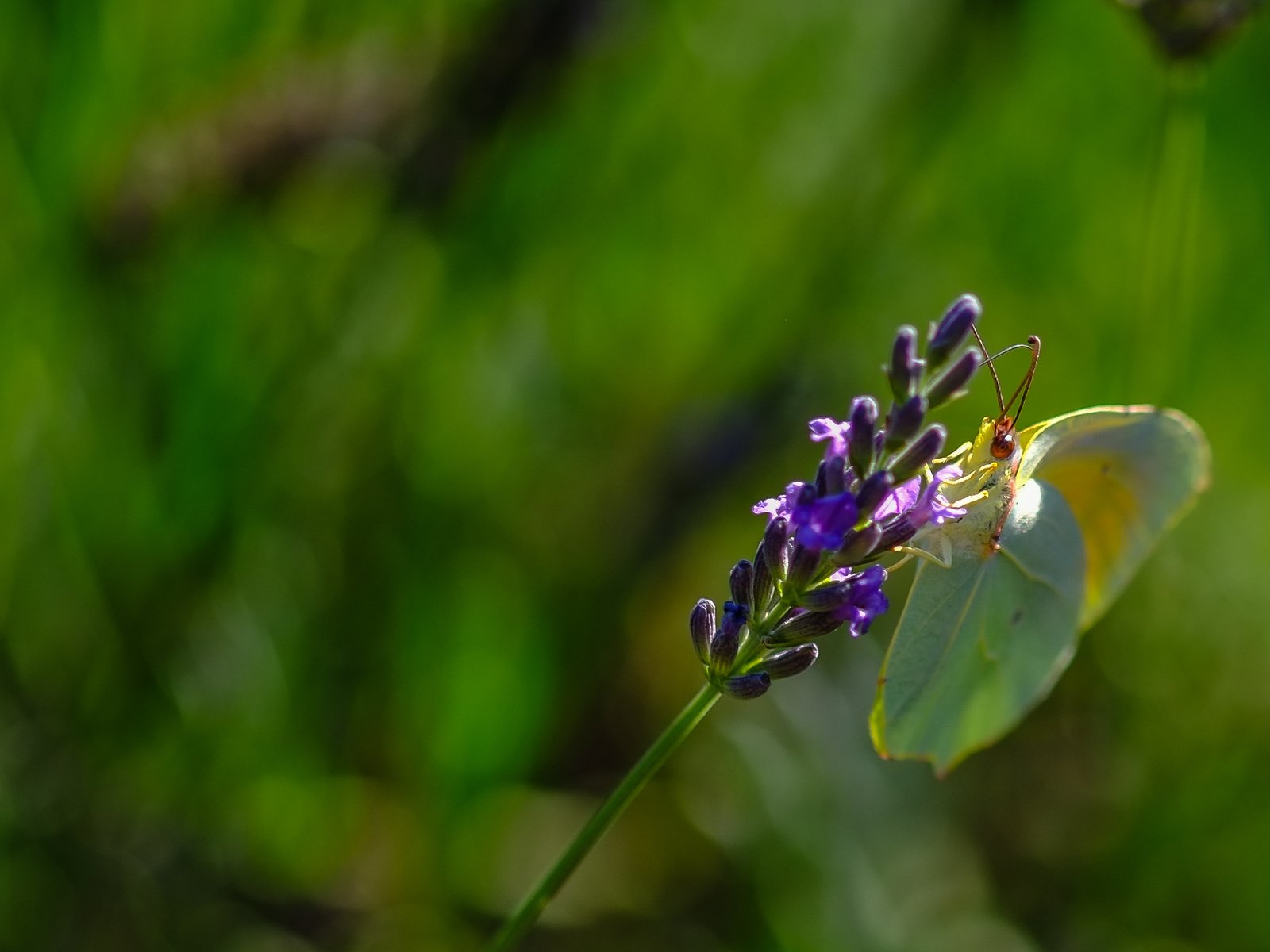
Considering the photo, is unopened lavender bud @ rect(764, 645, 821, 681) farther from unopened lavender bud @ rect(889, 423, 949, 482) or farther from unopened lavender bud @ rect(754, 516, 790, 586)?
unopened lavender bud @ rect(889, 423, 949, 482)

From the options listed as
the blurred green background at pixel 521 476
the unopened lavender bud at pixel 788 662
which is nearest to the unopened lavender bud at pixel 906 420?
the unopened lavender bud at pixel 788 662

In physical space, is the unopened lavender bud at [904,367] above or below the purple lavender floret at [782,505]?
above

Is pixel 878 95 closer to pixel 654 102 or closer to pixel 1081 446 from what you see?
pixel 654 102

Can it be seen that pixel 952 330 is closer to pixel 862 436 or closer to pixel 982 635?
pixel 862 436

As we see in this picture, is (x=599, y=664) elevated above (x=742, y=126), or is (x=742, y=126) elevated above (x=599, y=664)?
(x=742, y=126)

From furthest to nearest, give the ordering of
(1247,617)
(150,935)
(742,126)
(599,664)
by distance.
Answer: (742,126), (1247,617), (599,664), (150,935)

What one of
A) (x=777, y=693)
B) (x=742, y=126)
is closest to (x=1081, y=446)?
(x=777, y=693)

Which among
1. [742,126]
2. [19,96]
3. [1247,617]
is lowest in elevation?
[1247,617]

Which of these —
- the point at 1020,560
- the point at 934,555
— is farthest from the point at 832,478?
the point at 1020,560

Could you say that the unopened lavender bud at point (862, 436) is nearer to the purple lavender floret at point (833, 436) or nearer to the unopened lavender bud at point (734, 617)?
the purple lavender floret at point (833, 436)
